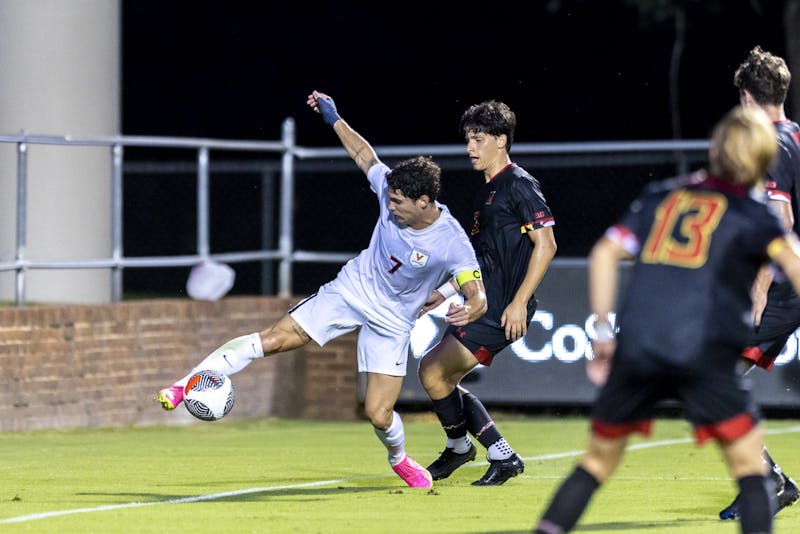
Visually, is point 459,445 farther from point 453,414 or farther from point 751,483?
point 751,483

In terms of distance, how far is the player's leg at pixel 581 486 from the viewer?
662 cm

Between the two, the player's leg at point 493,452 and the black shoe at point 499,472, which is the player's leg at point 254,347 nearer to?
the player's leg at point 493,452

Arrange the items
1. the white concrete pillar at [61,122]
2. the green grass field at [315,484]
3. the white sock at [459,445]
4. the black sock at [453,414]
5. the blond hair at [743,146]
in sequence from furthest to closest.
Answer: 1. the white concrete pillar at [61,122]
2. the white sock at [459,445]
3. the black sock at [453,414]
4. the green grass field at [315,484]
5. the blond hair at [743,146]

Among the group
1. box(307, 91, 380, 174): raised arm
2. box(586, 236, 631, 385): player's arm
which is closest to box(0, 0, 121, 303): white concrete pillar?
box(307, 91, 380, 174): raised arm

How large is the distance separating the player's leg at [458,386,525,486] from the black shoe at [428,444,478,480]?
0.13m

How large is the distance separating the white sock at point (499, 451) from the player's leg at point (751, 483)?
3736 millimetres

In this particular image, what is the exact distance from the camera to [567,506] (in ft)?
21.7

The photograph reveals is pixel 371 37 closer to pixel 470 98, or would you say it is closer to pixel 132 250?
pixel 470 98

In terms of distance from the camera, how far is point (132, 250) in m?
23.1

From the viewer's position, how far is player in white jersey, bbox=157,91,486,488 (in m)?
9.65

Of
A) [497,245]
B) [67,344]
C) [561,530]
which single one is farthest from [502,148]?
[67,344]

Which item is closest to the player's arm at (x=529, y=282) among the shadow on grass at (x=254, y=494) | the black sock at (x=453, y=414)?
the black sock at (x=453, y=414)

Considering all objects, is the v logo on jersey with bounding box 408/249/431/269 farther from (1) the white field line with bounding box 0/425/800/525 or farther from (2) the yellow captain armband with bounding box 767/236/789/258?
(2) the yellow captain armband with bounding box 767/236/789/258

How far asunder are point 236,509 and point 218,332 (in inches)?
257
